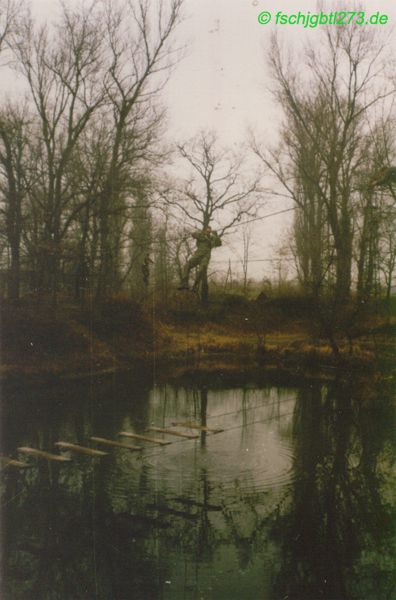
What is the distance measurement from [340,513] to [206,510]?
1603 mm

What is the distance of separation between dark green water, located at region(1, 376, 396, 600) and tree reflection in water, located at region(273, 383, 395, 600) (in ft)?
0.07

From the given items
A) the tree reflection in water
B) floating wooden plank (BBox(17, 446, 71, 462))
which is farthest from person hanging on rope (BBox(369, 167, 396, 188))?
floating wooden plank (BBox(17, 446, 71, 462))

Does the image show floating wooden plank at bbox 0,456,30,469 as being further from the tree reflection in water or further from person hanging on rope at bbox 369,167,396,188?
person hanging on rope at bbox 369,167,396,188

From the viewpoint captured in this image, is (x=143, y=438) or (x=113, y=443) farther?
(x=143, y=438)

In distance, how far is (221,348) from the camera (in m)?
27.8

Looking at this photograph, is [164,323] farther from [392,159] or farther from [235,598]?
[235,598]

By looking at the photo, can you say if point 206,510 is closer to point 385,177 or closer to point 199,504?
point 199,504

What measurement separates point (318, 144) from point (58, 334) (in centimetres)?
1336

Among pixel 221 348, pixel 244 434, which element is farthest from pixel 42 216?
pixel 244 434

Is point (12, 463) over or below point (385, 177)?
below

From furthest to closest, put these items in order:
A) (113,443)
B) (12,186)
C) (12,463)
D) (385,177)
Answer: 1. (12,186)
2. (385,177)
3. (113,443)
4. (12,463)

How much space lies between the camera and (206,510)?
322 inches

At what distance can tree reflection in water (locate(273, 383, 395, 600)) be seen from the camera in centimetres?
616

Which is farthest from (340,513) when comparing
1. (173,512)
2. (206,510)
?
(173,512)
